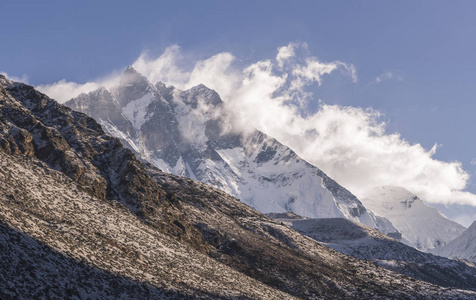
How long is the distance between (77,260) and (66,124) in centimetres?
5066

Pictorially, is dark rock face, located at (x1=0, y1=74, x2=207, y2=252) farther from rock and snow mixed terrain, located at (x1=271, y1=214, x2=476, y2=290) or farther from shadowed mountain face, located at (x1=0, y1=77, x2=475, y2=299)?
rock and snow mixed terrain, located at (x1=271, y1=214, x2=476, y2=290)

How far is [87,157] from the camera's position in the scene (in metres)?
73.9

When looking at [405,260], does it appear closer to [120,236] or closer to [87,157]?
[87,157]

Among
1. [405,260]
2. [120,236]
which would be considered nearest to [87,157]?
[120,236]

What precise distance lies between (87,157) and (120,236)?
27.3 metres

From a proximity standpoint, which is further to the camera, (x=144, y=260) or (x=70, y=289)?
(x=144, y=260)

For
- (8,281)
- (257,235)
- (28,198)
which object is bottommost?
(8,281)

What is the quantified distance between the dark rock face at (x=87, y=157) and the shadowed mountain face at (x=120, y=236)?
219mm

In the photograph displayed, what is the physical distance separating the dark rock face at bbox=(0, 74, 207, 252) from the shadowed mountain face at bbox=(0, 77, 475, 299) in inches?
8.6

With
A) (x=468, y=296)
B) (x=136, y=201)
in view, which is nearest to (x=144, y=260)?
(x=136, y=201)

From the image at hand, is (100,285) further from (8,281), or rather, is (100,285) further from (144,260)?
(144,260)

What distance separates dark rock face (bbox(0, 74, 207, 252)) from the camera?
64312 millimetres

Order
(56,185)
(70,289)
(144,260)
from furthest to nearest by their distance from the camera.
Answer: (56,185) < (144,260) < (70,289)

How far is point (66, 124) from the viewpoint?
83.2 meters
